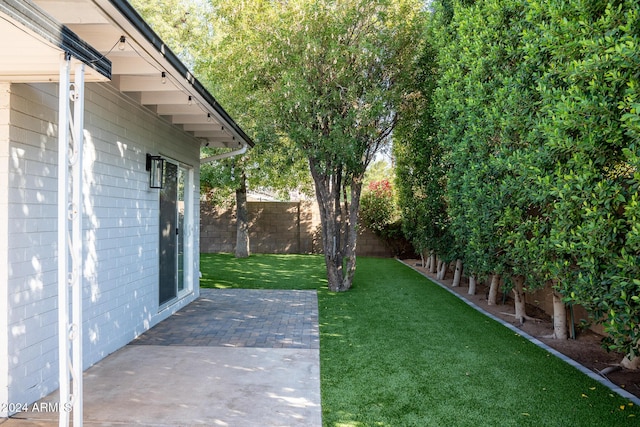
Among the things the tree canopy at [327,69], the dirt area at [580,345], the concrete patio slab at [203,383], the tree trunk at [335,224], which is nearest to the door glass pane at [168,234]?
the concrete patio slab at [203,383]

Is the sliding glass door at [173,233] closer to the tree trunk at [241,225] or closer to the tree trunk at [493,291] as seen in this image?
the tree trunk at [493,291]

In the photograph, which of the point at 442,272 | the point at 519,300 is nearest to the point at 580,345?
the point at 519,300

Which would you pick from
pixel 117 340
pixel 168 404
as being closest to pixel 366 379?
pixel 168 404

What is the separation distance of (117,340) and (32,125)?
243 centimetres

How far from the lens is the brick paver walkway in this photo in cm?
505

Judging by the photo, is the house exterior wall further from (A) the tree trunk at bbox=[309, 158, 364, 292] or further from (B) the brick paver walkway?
(A) the tree trunk at bbox=[309, 158, 364, 292]

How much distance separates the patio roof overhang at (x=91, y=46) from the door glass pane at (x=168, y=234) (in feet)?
5.86

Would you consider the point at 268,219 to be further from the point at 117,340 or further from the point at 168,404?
the point at 168,404

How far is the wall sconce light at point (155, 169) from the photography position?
18.3ft

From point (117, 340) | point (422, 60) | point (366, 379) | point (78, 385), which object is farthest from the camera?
point (422, 60)

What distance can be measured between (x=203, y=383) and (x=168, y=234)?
3118 millimetres

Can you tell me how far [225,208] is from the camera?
1583cm

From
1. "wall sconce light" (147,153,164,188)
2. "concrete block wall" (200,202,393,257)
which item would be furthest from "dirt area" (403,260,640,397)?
"concrete block wall" (200,202,393,257)

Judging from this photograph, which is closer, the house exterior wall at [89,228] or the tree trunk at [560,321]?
the house exterior wall at [89,228]
